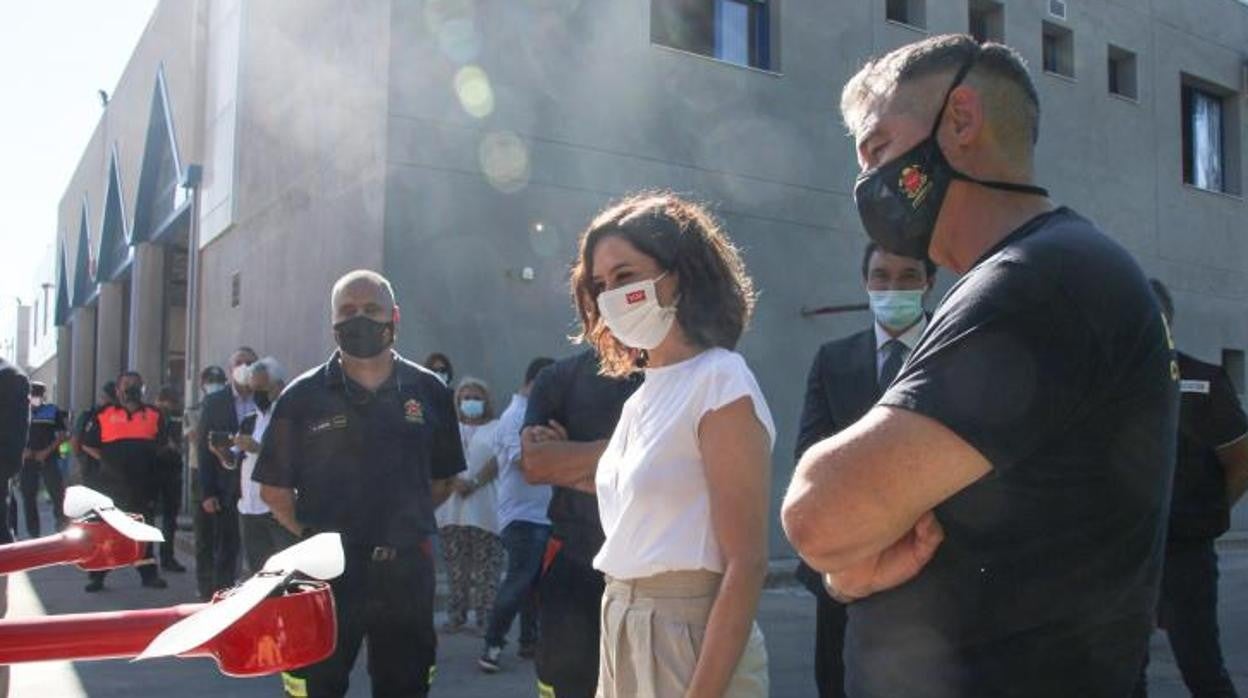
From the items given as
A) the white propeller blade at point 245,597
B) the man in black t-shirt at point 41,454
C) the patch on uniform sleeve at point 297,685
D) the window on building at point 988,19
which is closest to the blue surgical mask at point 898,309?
the patch on uniform sleeve at point 297,685

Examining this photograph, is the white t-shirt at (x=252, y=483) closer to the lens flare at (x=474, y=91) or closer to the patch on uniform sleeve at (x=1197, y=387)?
the lens flare at (x=474, y=91)

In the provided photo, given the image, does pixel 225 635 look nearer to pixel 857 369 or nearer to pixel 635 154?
pixel 857 369

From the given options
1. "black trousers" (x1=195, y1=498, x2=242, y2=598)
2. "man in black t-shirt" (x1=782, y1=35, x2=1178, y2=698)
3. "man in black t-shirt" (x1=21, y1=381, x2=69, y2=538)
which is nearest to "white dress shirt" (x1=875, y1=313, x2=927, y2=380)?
"man in black t-shirt" (x1=782, y1=35, x2=1178, y2=698)

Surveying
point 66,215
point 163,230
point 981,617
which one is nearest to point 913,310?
point 981,617

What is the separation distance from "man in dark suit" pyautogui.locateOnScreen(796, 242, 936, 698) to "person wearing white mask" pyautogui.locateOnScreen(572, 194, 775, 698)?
132cm

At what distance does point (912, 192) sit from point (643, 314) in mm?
1050

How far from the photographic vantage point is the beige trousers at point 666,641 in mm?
2529

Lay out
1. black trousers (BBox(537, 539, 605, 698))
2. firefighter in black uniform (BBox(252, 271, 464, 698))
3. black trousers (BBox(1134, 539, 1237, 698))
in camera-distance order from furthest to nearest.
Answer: black trousers (BBox(1134, 539, 1237, 698))
firefighter in black uniform (BBox(252, 271, 464, 698))
black trousers (BBox(537, 539, 605, 698))

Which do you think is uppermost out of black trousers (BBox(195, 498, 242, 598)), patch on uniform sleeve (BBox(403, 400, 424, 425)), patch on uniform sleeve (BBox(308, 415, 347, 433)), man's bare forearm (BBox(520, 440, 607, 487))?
patch on uniform sleeve (BBox(403, 400, 424, 425))

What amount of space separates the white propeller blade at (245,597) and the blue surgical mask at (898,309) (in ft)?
9.43

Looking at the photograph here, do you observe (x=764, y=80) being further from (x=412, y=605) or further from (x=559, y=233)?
A: (x=412, y=605)

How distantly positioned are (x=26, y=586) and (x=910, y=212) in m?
10.9

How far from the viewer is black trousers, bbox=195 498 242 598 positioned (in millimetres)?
9188

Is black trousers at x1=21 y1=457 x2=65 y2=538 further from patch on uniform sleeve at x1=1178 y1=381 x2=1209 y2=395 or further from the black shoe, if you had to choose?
patch on uniform sleeve at x1=1178 y1=381 x2=1209 y2=395
